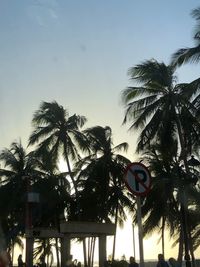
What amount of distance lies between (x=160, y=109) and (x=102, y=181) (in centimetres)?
1330

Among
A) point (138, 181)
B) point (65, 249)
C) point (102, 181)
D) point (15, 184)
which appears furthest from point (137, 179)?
point (15, 184)

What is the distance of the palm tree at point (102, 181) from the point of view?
1602 inches

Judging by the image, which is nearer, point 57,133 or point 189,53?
point 189,53

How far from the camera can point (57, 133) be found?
43188 millimetres

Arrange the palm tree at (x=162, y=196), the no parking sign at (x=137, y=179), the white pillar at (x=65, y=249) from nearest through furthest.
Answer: the no parking sign at (x=137, y=179) → the white pillar at (x=65, y=249) → the palm tree at (x=162, y=196)

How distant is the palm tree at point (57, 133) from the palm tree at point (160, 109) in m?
13.9

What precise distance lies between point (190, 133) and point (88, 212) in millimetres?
15584

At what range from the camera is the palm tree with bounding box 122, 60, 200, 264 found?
28.3 meters

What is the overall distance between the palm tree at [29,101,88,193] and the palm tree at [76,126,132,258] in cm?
140

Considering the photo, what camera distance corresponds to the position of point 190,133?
28.4 metres

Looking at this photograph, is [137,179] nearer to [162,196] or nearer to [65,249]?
[65,249]

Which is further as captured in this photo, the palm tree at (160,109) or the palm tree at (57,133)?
the palm tree at (57,133)

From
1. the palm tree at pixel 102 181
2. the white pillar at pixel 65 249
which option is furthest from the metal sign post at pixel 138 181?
the palm tree at pixel 102 181

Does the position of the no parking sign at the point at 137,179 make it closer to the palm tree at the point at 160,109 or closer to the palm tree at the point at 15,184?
the palm tree at the point at 160,109
